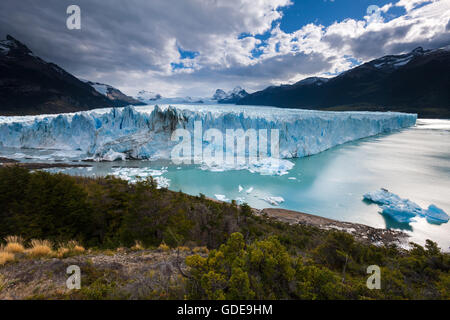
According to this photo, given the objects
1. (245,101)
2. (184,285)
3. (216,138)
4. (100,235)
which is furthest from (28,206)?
(245,101)

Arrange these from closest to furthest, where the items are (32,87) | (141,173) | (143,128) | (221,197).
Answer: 1. (221,197)
2. (141,173)
3. (143,128)
4. (32,87)

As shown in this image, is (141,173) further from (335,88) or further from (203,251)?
(335,88)

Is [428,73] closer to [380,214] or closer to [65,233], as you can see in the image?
[380,214]

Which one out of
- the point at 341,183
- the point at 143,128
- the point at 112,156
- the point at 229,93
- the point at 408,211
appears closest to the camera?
the point at 408,211

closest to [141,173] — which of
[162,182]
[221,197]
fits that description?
[162,182]

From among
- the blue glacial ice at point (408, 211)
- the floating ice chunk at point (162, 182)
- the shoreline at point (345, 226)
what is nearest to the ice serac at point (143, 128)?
the floating ice chunk at point (162, 182)

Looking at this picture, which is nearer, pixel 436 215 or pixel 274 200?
pixel 436 215

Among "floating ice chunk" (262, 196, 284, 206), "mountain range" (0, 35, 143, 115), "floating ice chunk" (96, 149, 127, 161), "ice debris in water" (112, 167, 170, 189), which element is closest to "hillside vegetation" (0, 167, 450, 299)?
"floating ice chunk" (262, 196, 284, 206)
